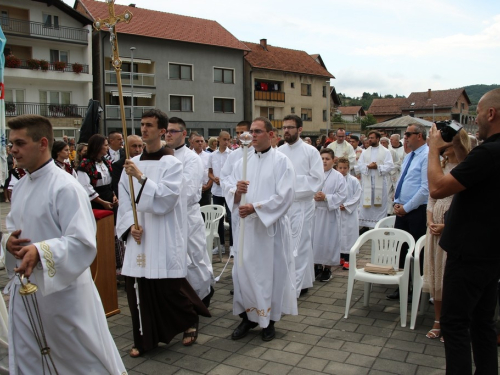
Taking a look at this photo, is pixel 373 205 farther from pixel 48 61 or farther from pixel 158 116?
pixel 48 61

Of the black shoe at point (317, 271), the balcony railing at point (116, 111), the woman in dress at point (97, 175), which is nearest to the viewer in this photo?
the woman in dress at point (97, 175)

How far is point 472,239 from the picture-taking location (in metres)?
3.21

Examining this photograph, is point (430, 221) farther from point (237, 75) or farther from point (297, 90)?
point (297, 90)

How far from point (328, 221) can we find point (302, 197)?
1.31 metres

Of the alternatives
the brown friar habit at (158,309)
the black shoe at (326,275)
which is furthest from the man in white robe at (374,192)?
the brown friar habit at (158,309)

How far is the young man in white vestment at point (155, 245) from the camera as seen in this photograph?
432 cm

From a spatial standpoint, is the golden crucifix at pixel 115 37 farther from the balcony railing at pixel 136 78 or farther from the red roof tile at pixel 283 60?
the red roof tile at pixel 283 60

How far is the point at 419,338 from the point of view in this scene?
15.5ft

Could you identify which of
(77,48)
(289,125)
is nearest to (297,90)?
(77,48)

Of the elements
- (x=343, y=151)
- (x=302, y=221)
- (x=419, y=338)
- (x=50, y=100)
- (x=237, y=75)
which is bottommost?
(x=419, y=338)

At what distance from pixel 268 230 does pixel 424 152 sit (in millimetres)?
2311

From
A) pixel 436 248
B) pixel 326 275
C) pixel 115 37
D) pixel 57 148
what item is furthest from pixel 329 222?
pixel 115 37

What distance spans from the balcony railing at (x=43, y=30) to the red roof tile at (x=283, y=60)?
14.8m

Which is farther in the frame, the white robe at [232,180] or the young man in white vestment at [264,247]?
the white robe at [232,180]
